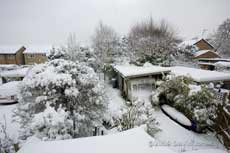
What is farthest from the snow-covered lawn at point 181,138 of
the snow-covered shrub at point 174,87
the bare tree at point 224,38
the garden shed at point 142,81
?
the bare tree at point 224,38

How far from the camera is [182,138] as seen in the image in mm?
8180

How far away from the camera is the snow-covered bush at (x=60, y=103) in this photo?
234 inches

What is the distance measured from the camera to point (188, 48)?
2250 cm

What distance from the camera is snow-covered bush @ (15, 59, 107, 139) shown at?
5.95 metres

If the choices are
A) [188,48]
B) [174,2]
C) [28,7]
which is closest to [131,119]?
[174,2]

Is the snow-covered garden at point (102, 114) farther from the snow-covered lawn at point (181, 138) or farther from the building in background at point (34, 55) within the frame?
the building in background at point (34, 55)

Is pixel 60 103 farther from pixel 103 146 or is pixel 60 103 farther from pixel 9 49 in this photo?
pixel 9 49

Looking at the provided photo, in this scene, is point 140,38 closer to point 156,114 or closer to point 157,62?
point 157,62

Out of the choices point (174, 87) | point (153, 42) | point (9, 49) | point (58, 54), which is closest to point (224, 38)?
point (153, 42)

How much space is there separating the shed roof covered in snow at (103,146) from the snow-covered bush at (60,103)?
2174 mm

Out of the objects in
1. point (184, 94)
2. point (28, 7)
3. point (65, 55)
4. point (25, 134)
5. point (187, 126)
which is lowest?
point (187, 126)

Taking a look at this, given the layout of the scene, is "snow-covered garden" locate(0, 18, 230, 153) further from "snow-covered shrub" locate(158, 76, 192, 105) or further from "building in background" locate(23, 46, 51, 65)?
"building in background" locate(23, 46, 51, 65)

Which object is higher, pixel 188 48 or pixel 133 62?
pixel 188 48

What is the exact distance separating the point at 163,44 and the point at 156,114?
10.8 meters
